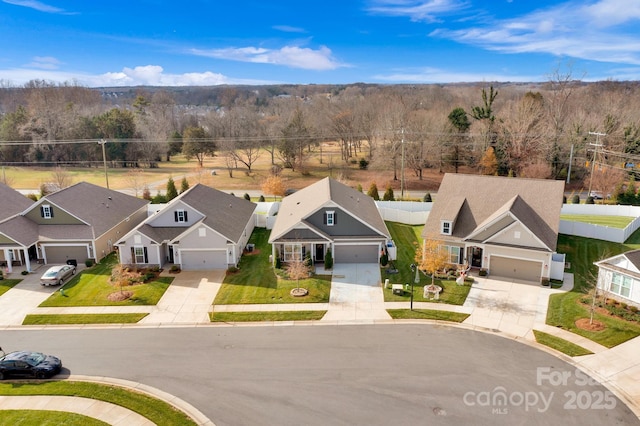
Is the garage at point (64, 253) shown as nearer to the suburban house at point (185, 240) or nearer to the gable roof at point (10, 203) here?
the suburban house at point (185, 240)

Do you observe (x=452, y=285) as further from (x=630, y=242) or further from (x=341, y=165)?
(x=341, y=165)

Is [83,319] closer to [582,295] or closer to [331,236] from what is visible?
[331,236]

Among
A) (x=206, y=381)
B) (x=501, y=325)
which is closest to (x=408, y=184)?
(x=501, y=325)

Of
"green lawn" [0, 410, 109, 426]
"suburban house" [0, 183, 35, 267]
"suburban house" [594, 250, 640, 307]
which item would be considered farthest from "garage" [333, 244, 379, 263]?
"suburban house" [0, 183, 35, 267]

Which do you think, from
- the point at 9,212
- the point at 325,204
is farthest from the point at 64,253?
the point at 325,204

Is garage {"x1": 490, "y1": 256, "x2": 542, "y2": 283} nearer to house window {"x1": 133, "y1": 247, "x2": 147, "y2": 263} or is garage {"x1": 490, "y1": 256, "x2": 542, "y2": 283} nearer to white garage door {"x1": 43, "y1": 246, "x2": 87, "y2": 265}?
house window {"x1": 133, "y1": 247, "x2": 147, "y2": 263}

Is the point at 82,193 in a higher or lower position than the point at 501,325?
higher

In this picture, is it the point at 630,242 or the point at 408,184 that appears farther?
the point at 408,184

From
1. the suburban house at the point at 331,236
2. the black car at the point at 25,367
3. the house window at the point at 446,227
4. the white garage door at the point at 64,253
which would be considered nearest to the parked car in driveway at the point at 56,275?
the white garage door at the point at 64,253
